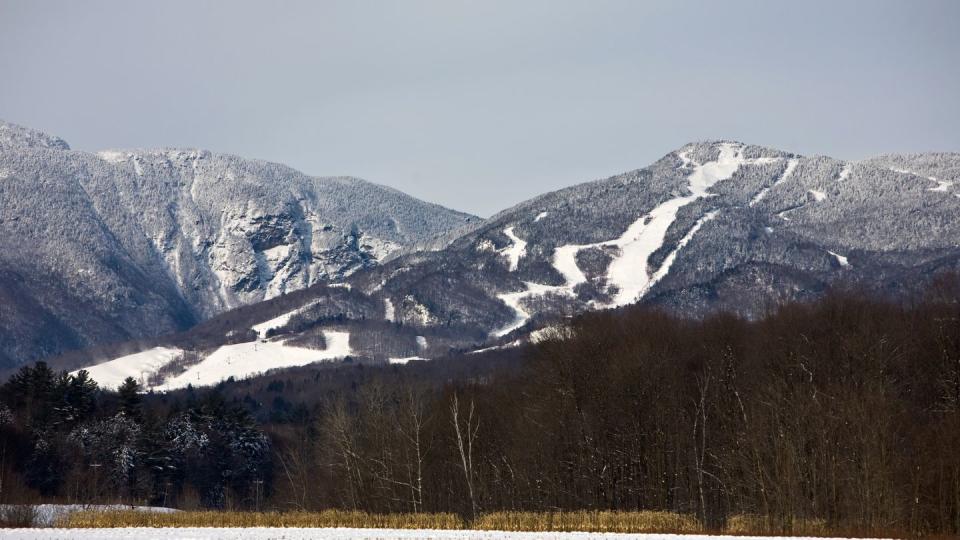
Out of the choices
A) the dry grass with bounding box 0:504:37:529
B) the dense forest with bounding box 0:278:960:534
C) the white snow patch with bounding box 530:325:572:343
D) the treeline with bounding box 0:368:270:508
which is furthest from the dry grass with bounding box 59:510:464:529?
the white snow patch with bounding box 530:325:572:343

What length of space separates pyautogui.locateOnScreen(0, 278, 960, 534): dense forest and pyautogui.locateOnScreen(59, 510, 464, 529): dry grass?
10137mm

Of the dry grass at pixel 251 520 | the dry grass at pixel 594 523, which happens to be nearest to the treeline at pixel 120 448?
the dry grass at pixel 251 520

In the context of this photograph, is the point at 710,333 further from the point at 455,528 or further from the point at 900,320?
the point at 455,528

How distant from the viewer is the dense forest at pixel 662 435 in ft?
232

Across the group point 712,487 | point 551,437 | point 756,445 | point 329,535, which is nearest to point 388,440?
point 551,437

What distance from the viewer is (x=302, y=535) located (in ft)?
190

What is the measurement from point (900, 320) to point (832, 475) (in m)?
44.9

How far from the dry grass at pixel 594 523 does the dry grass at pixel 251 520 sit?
7.81ft

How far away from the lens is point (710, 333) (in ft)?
368

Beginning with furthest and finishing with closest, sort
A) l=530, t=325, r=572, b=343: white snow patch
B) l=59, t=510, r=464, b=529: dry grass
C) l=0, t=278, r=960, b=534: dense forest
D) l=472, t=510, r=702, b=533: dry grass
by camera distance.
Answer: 1. l=530, t=325, r=572, b=343: white snow patch
2. l=0, t=278, r=960, b=534: dense forest
3. l=59, t=510, r=464, b=529: dry grass
4. l=472, t=510, r=702, b=533: dry grass

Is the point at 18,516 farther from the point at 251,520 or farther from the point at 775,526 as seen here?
the point at 775,526

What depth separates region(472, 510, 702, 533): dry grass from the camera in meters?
61.9

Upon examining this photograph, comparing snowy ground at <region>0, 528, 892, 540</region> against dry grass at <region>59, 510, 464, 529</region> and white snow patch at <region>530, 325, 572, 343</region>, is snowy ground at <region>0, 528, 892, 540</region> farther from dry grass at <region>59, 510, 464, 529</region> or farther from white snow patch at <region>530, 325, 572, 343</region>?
white snow patch at <region>530, 325, 572, 343</region>

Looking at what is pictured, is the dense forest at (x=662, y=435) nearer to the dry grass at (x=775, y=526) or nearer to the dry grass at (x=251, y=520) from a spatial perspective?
the dry grass at (x=775, y=526)
